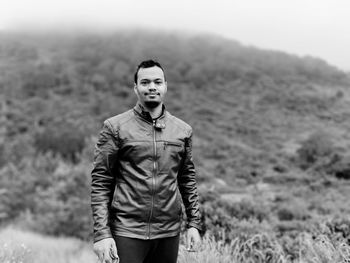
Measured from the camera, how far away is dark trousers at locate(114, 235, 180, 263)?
77.2 inches

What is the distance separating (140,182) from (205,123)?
84.8ft

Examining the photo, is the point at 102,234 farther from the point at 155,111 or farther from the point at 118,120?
the point at 155,111

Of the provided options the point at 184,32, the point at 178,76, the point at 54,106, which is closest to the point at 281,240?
the point at 54,106

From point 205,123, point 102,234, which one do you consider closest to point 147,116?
point 102,234

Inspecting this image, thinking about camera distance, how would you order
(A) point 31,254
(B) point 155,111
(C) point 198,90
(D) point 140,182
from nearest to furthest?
(D) point 140,182
(B) point 155,111
(A) point 31,254
(C) point 198,90

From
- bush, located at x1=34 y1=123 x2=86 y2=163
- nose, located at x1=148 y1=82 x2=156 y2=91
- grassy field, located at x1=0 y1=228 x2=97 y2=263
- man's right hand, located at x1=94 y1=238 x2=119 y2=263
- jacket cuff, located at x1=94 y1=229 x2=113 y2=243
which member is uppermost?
nose, located at x1=148 y1=82 x2=156 y2=91

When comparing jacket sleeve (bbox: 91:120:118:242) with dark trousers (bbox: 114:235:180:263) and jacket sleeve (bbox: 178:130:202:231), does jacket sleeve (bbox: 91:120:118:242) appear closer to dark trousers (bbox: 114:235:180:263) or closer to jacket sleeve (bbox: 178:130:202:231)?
dark trousers (bbox: 114:235:180:263)

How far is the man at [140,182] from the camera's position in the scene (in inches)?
77.2

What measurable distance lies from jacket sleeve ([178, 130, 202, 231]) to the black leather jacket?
0.17 metres

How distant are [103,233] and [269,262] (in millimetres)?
3462

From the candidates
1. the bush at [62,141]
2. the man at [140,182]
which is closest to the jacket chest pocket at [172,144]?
the man at [140,182]

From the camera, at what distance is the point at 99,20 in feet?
181

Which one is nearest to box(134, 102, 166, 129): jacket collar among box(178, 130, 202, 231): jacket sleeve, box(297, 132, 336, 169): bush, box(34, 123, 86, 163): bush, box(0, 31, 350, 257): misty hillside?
box(178, 130, 202, 231): jacket sleeve

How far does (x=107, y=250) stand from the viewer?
186cm
